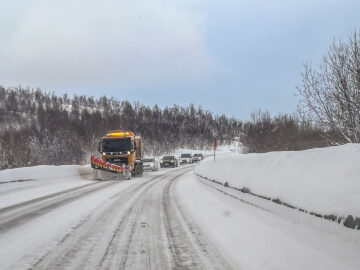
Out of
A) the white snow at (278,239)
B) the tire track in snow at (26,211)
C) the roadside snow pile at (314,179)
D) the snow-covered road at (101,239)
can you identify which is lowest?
the tire track in snow at (26,211)

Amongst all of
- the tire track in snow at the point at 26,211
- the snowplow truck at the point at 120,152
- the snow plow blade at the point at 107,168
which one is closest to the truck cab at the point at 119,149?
the snowplow truck at the point at 120,152

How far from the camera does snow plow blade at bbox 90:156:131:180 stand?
20.9 m

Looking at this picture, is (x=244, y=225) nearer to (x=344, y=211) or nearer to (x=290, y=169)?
(x=290, y=169)

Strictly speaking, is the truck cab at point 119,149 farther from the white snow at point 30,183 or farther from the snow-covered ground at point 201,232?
the snow-covered ground at point 201,232

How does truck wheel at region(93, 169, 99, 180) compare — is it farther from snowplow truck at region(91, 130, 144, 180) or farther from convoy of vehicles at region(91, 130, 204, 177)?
snowplow truck at region(91, 130, 144, 180)

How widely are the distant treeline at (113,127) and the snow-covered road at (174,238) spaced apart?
7674 millimetres

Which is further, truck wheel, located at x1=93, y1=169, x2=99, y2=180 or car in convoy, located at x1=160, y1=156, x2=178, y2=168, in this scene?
car in convoy, located at x1=160, y1=156, x2=178, y2=168

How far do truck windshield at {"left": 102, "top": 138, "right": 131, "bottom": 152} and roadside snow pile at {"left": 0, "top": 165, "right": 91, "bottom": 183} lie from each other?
2.69 m

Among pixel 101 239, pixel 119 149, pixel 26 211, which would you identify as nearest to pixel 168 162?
pixel 119 149

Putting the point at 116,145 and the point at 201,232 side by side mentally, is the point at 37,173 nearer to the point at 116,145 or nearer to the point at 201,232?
the point at 116,145

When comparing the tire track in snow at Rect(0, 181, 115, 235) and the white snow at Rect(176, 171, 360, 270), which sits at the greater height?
the white snow at Rect(176, 171, 360, 270)

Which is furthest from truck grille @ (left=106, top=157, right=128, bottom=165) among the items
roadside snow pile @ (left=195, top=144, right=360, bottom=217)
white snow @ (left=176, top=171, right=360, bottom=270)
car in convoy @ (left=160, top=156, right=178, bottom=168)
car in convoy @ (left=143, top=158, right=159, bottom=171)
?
car in convoy @ (left=160, top=156, right=178, bottom=168)

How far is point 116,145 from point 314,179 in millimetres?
18385

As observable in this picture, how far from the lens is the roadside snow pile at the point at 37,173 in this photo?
15078mm
